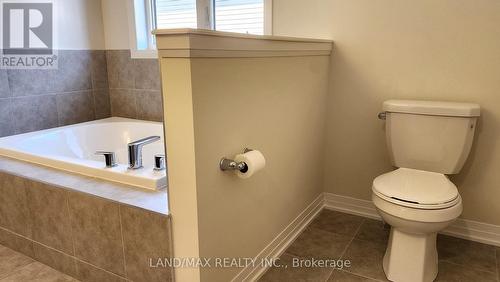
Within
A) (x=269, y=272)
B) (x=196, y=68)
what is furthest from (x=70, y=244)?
(x=196, y=68)

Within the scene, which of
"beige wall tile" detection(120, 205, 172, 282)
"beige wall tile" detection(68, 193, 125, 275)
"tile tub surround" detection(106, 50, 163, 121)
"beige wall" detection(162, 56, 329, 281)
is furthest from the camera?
"tile tub surround" detection(106, 50, 163, 121)

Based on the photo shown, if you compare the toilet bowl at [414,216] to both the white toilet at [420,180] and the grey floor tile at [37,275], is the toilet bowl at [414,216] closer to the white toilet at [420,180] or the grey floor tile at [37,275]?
the white toilet at [420,180]

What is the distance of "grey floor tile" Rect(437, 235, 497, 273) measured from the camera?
1.79 m

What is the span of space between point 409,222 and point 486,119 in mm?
813

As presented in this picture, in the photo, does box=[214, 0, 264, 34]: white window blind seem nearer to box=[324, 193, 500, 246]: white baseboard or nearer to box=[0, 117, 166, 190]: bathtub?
box=[0, 117, 166, 190]: bathtub

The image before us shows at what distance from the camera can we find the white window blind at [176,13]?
269cm

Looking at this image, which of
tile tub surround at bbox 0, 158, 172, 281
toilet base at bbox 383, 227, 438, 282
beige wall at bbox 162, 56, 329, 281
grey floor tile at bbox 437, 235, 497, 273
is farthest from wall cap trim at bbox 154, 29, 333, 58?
grey floor tile at bbox 437, 235, 497, 273

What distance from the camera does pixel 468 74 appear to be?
1.87 m

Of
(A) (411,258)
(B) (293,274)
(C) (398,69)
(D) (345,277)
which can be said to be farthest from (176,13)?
(A) (411,258)

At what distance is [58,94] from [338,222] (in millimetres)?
2200

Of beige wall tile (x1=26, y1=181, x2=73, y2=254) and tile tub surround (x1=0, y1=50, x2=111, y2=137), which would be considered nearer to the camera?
beige wall tile (x1=26, y1=181, x2=73, y2=254)

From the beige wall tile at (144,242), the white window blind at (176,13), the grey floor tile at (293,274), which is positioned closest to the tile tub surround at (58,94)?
the white window blind at (176,13)

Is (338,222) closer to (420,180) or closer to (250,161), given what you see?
(420,180)

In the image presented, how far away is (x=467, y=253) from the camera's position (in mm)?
Answer: 1887
